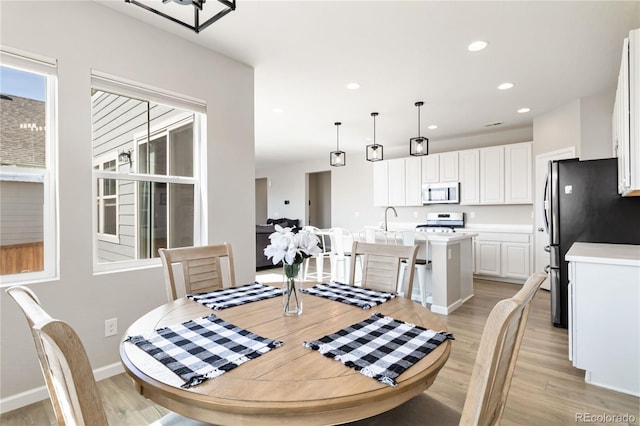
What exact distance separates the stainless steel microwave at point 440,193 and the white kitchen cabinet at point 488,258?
3.10 ft

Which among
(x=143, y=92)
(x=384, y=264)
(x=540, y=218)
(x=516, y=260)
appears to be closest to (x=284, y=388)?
(x=384, y=264)

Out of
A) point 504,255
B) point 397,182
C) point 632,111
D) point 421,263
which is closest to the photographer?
point 632,111

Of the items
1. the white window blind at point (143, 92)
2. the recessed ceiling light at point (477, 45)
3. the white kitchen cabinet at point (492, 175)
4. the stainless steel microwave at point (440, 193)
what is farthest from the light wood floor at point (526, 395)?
the stainless steel microwave at point (440, 193)

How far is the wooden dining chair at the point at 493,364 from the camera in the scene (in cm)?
65

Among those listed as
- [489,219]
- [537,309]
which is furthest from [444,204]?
[537,309]

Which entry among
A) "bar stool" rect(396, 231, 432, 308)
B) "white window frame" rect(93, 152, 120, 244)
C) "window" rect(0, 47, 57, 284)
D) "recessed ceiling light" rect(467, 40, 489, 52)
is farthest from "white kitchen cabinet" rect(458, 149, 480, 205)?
"window" rect(0, 47, 57, 284)

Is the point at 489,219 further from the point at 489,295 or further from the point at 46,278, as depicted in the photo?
the point at 46,278

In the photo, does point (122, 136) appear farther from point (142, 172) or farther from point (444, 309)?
point (444, 309)

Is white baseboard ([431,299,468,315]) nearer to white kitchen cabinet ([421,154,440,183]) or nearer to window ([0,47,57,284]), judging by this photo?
white kitchen cabinet ([421,154,440,183])

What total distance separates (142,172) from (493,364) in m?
2.79

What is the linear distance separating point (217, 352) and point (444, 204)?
20.3ft

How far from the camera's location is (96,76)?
226cm

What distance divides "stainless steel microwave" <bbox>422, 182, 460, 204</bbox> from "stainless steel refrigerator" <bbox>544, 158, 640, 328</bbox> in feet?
8.74

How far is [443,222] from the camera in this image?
6395mm
